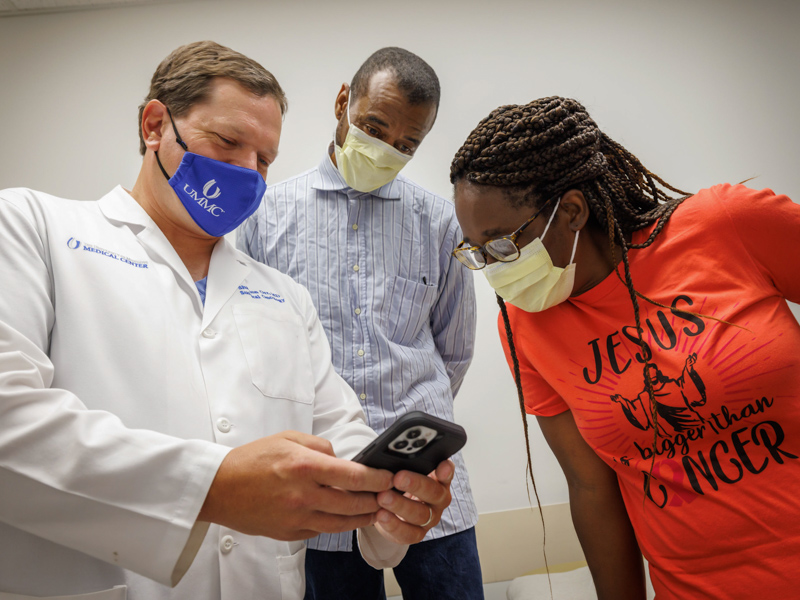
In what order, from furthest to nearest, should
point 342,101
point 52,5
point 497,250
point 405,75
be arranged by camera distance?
point 52,5
point 342,101
point 405,75
point 497,250

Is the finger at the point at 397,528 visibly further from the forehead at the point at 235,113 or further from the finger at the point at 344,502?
the forehead at the point at 235,113

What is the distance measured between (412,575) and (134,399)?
2.84 feet

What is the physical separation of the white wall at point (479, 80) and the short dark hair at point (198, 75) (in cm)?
171

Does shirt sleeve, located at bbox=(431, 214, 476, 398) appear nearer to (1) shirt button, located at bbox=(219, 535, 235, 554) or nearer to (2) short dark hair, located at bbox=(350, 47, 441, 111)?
(2) short dark hair, located at bbox=(350, 47, 441, 111)

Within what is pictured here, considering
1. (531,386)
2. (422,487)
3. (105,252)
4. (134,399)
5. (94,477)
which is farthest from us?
(531,386)

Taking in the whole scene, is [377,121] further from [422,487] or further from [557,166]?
[422,487]

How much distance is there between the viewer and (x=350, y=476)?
29.0 inches

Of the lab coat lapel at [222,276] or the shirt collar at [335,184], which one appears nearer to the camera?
the lab coat lapel at [222,276]

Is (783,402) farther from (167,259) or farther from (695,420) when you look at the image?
(167,259)

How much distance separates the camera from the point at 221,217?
1.19m

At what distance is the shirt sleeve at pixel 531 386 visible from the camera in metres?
1.32

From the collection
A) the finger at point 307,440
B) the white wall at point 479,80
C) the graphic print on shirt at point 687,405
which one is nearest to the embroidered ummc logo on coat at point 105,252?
the finger at point 307,440

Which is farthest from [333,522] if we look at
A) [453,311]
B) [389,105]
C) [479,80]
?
[479,80]

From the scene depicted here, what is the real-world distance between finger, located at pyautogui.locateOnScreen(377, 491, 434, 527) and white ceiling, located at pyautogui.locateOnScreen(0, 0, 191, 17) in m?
3.13
